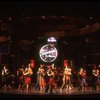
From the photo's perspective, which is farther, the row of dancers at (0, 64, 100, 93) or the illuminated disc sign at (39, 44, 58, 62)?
the illuminated disc sign at (39, 44, 58, 62)

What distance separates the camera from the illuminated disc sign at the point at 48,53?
85.5 ft

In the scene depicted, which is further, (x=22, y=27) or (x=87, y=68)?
(x=87, y=68)

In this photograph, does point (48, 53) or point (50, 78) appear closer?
point (50, 78)

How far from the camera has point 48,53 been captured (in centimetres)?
2597

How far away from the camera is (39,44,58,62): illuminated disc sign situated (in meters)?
26.1

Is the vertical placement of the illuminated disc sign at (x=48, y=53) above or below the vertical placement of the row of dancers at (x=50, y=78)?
above

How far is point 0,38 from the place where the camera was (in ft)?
93.3

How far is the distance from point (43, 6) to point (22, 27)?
1141 centimetres

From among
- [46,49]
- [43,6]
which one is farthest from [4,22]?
[43,6]

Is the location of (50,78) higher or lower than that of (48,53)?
lower

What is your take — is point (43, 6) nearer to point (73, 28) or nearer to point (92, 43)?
point (73, 28)

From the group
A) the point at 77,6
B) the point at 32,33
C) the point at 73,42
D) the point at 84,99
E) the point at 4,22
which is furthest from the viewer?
the point at 73,42

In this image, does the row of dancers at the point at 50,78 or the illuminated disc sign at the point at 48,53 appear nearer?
the row of dancers at the point at 50,78

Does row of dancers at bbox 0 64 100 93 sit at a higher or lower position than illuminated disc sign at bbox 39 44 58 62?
lower
